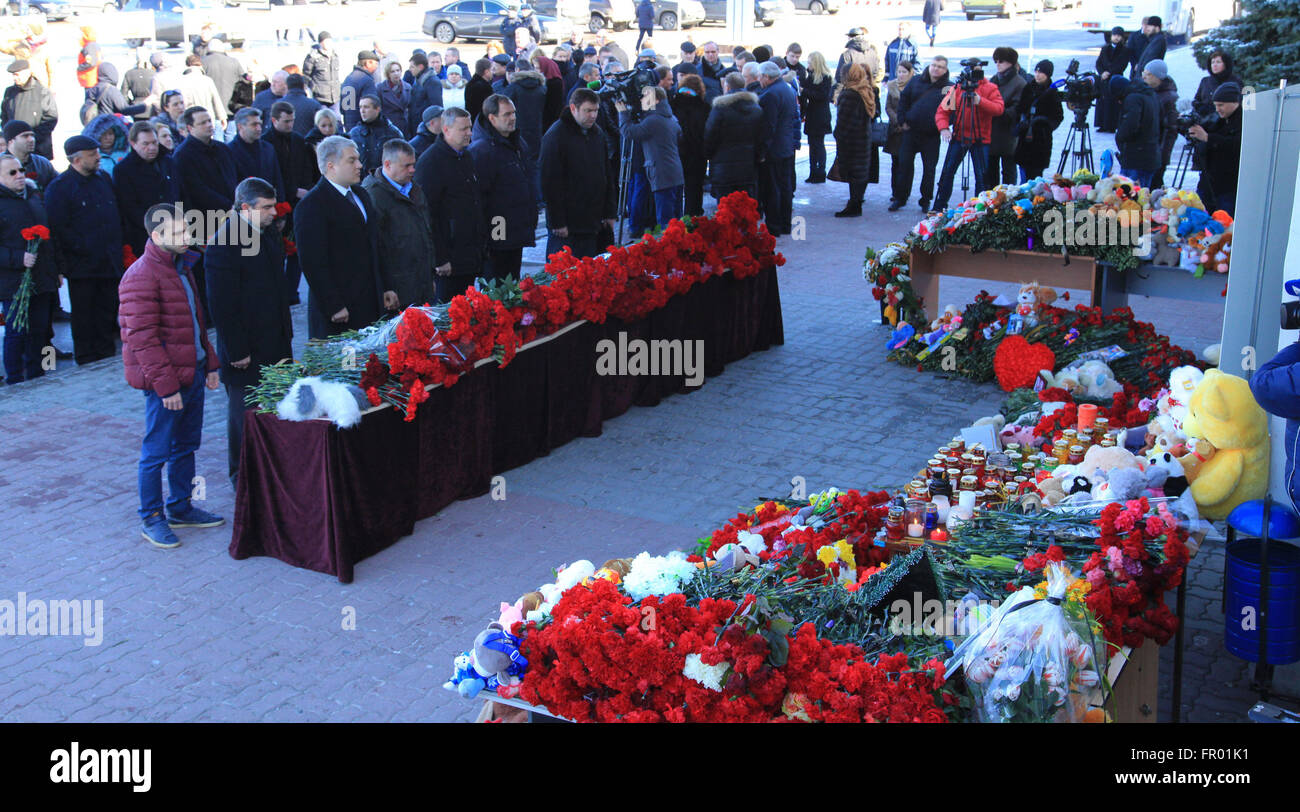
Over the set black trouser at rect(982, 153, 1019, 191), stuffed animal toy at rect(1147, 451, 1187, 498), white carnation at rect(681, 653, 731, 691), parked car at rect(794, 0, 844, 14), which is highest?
parked car at rect(794, 0, 844, 14)

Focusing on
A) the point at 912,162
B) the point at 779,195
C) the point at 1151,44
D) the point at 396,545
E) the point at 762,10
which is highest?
the point at 762,10

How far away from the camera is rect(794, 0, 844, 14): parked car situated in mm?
39125

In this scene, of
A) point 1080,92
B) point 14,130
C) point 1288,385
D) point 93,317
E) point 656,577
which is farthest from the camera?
point 1080,92

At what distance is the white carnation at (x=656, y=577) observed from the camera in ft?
14.9

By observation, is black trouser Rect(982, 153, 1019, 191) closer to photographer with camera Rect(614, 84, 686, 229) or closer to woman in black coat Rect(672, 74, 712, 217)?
woman in black coat Rect(672, 74, 712, 217)

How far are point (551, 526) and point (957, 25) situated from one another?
108 ft

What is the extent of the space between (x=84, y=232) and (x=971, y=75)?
31.7 feet

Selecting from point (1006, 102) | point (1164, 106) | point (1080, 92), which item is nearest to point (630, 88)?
point (1006, 102)

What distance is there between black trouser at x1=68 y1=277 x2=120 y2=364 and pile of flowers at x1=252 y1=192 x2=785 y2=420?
3.95m

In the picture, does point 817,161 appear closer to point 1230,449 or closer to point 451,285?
point 451,285

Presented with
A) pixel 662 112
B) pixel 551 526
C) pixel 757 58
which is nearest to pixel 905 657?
pixel 551 526

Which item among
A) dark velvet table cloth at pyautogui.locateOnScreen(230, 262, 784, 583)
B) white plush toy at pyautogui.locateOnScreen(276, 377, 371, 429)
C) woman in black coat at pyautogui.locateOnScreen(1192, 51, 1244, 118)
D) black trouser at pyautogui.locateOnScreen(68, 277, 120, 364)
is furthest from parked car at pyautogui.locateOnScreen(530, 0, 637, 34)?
white plush toy at pyautogui.locateOnScreen(276, 377, 371, 429)

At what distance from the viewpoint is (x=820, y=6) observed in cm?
3919

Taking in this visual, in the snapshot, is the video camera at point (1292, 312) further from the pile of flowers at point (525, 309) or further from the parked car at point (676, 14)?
the parked car at point (676, 14)
